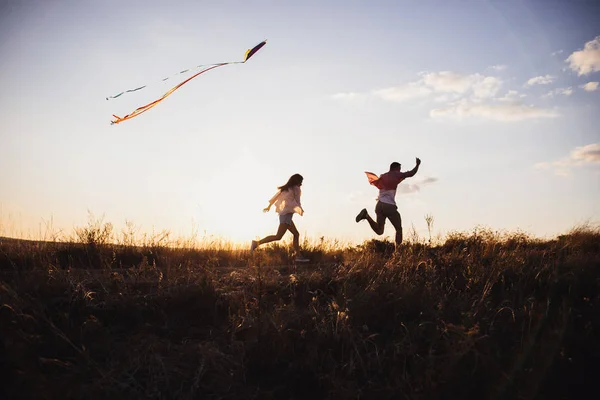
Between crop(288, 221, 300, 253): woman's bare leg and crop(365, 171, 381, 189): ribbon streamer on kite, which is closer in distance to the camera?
crop(288, 221, 300, 253): woman's bare leg

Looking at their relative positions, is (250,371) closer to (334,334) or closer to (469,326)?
(334,334)

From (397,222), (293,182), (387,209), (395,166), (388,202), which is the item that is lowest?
(397,222)

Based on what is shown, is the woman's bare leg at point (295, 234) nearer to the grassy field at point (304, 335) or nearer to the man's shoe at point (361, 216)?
the man's shoe at point (361, 216)

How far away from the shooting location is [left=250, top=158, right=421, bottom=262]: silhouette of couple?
10945mm

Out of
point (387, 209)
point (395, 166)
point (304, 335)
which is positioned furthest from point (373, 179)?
point (304, 335)

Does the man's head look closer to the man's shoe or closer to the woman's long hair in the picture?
the man's shoe

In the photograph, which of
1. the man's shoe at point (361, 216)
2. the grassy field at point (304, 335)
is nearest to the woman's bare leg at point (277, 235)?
the man's shoe at point (361, 216)

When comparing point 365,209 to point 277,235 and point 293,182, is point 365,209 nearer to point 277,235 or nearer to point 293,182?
point 293,182

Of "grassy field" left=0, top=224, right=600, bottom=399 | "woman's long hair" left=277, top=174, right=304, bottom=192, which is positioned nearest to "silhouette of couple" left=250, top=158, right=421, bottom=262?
"woman's long hair" left=277, top=174, right=304, bottom=192

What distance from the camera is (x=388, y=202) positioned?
37.6 feet

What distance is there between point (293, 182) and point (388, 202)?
251cm

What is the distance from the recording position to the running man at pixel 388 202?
11.4m

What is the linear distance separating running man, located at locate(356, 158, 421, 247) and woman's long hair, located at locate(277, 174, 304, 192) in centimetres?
180

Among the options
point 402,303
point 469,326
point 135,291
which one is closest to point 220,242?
point 135,291
